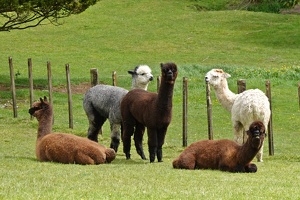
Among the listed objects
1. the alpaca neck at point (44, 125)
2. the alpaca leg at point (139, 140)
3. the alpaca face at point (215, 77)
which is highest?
the alpaca face at point (215, 77)

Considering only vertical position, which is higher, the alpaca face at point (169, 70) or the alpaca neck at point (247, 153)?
the alpaca face at point (169, 70)

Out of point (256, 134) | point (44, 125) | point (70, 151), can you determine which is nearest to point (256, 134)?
point (256, 134)

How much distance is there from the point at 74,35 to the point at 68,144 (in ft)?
116

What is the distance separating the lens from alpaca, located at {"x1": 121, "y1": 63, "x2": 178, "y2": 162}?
45.4 ft

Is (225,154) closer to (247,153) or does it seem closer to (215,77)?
(247,153)

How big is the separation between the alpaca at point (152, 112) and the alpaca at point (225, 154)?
144 centimetres

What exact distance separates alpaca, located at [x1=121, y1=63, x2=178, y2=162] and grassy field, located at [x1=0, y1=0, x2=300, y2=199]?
0.62 meters

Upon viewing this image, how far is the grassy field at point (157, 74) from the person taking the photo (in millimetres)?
10023

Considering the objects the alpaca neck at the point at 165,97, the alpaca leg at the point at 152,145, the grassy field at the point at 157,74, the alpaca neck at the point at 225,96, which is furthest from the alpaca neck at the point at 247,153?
the alpaca neck at the point at 225,96

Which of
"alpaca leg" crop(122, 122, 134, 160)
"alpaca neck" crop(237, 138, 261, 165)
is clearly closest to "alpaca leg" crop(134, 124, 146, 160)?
"alpaca leg" crop(122, 122, 134, 160)

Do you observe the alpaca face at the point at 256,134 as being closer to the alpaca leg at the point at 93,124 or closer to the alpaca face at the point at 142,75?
the alpaca face at the point at 142,75

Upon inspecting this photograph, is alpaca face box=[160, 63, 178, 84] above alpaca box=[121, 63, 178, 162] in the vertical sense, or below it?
above

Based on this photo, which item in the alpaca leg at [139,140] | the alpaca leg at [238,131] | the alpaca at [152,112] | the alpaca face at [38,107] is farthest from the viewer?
the alpaca leg at [238,131]

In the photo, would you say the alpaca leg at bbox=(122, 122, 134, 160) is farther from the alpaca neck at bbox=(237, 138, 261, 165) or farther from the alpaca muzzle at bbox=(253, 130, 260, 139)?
the alpaca muzzle at bbox=(253, 130, 260, 139)
